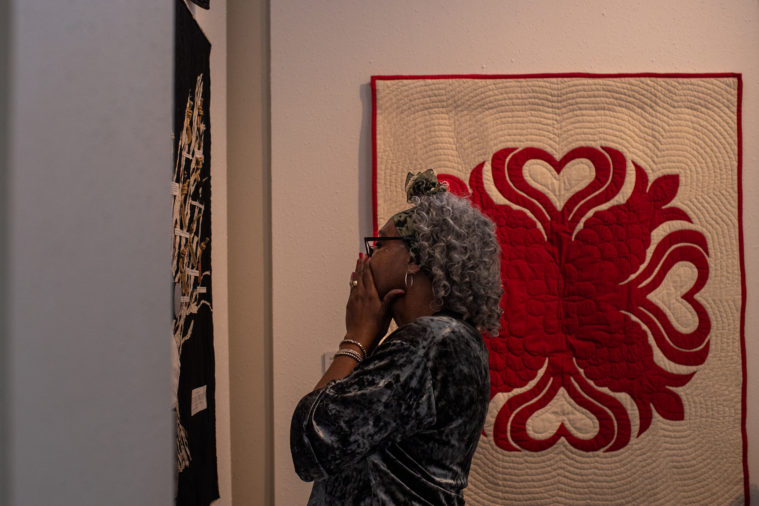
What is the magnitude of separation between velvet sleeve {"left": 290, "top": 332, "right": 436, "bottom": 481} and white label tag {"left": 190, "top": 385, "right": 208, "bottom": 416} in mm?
643

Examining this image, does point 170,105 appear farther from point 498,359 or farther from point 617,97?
point 617,97

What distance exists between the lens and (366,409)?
93 centimetres

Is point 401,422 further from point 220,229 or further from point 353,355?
point 220,229

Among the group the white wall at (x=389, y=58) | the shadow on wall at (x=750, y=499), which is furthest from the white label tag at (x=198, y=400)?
the shadow on wall at (x=750, y=499)

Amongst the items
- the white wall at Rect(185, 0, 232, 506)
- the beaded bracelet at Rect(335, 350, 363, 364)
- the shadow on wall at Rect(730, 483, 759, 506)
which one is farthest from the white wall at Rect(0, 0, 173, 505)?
the shadow on wall at Rect(730, 483, 759, 506)

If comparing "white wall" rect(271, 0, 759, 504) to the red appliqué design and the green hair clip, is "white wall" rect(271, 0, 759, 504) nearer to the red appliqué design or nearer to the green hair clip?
the red appliqué design

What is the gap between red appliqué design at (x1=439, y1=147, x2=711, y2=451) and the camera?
6.09 feet

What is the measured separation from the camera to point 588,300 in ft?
6.16

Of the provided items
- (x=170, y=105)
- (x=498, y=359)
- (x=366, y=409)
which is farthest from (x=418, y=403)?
(x=498, y=359)

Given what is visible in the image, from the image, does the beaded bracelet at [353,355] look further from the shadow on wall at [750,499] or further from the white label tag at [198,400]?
the shadow on wall at [750,499]

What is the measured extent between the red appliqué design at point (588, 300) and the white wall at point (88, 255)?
63.9 inches

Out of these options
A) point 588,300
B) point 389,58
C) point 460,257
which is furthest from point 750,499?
point 389,58

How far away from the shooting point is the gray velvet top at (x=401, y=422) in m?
0.93

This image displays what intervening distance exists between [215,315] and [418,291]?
2.95 ft
